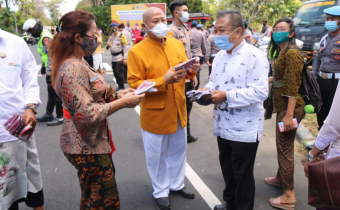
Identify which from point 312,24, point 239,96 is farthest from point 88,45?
point 312,24

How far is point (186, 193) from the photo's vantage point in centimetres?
330

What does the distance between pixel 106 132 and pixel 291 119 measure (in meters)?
1.84

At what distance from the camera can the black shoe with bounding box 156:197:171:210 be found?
3.08 meters

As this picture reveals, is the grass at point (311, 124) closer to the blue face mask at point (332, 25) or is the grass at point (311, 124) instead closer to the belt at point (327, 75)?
the belt at point (327, 75)

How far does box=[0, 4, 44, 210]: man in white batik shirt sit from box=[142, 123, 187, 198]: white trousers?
1.21 meters

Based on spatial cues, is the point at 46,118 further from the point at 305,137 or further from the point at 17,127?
the point at 305,137

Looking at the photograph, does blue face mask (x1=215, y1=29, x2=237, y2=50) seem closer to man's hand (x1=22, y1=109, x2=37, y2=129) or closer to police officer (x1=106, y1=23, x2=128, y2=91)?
man's hand (x1=22, y1=109, x2=37, y2=129)

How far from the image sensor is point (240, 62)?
8.25 ft

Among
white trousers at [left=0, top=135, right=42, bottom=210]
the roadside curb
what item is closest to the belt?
the roadside curb

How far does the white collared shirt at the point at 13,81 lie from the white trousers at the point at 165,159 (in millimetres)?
1240

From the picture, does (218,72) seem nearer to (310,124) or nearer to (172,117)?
(172,117)

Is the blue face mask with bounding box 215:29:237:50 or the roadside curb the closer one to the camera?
the blue face mask with bounding box 215:29:237:50

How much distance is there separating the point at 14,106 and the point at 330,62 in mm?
4235

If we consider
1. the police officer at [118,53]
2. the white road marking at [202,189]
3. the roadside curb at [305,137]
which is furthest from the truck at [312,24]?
the white road marking at [202,189]
